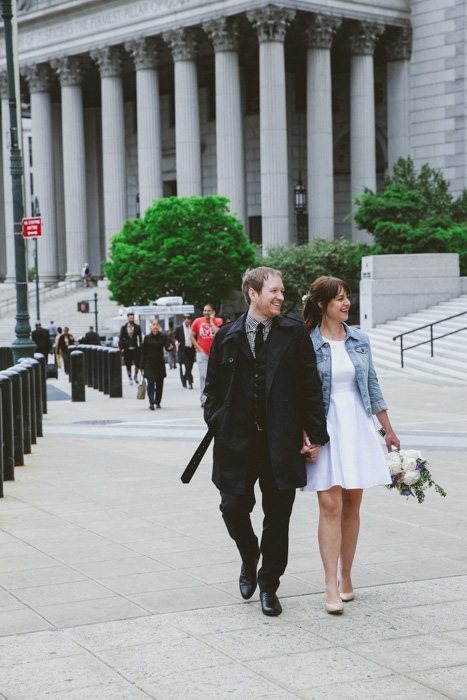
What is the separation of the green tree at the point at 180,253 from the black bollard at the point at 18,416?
1563 inches

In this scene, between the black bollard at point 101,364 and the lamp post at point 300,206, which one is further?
the lamp post at point 300,206

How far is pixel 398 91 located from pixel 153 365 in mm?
47393

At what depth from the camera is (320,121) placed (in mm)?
60125

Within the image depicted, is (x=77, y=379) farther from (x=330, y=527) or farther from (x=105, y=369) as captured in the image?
(x=330, y=527)

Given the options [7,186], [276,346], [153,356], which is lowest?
[153,356]

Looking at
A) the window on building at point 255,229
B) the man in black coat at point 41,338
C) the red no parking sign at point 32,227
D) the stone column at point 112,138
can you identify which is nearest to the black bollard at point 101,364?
the red no parking sign at point 32,227

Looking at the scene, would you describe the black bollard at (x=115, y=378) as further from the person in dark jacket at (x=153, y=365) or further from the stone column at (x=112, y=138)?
the stone column at (x=112, y=138)

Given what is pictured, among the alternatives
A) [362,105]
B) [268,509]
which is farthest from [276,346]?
[362,105]

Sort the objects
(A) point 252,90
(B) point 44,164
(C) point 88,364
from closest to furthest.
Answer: (C) point 88,364, (A) point 252,90, (B) point 44,164

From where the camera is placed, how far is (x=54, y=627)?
243 inches

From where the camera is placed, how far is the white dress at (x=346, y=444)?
21.0 ft

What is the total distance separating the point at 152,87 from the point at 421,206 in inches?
922

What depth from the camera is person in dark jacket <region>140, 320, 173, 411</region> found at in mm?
21109

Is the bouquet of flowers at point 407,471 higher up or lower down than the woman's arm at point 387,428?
lower down
